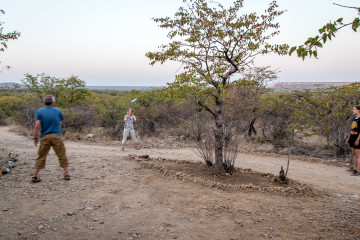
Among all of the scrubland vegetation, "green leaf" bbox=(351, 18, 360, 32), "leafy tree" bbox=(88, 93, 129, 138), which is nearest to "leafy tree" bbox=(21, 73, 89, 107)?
the scrubland vegetation

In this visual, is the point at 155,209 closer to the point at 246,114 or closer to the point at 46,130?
the point at 46,130

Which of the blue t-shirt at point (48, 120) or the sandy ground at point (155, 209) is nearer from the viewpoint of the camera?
the sandy ground at point (155, 209)

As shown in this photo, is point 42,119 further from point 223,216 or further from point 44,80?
point 44,80

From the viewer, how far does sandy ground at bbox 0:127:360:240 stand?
141 inches

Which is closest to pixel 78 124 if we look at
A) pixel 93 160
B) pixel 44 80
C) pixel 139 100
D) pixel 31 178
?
pixel 139 100

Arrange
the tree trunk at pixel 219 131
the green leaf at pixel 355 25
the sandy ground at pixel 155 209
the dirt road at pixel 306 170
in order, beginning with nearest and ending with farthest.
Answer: the green leaf at pixel 355 25 → the sandy ground at pixel 155 209 → the tree trunk at pixel 219 131 → the dirt road at pixel 306 170

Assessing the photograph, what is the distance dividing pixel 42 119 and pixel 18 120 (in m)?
15.8

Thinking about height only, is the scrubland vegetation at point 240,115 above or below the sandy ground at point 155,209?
above

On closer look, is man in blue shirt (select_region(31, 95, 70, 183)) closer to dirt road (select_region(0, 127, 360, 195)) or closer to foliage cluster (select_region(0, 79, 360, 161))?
dirt road (select_region(0, 127, 360, 195))

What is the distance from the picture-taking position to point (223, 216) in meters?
4.15

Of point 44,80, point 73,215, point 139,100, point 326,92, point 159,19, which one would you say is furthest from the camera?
point 44,80

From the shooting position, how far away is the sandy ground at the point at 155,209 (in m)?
3.58

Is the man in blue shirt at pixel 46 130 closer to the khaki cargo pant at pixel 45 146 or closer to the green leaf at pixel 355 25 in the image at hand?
the khaki cargo pant at pixel 45 146

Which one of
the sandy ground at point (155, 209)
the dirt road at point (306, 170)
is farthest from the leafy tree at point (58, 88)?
→ the sandy ground at point (155, 209)
